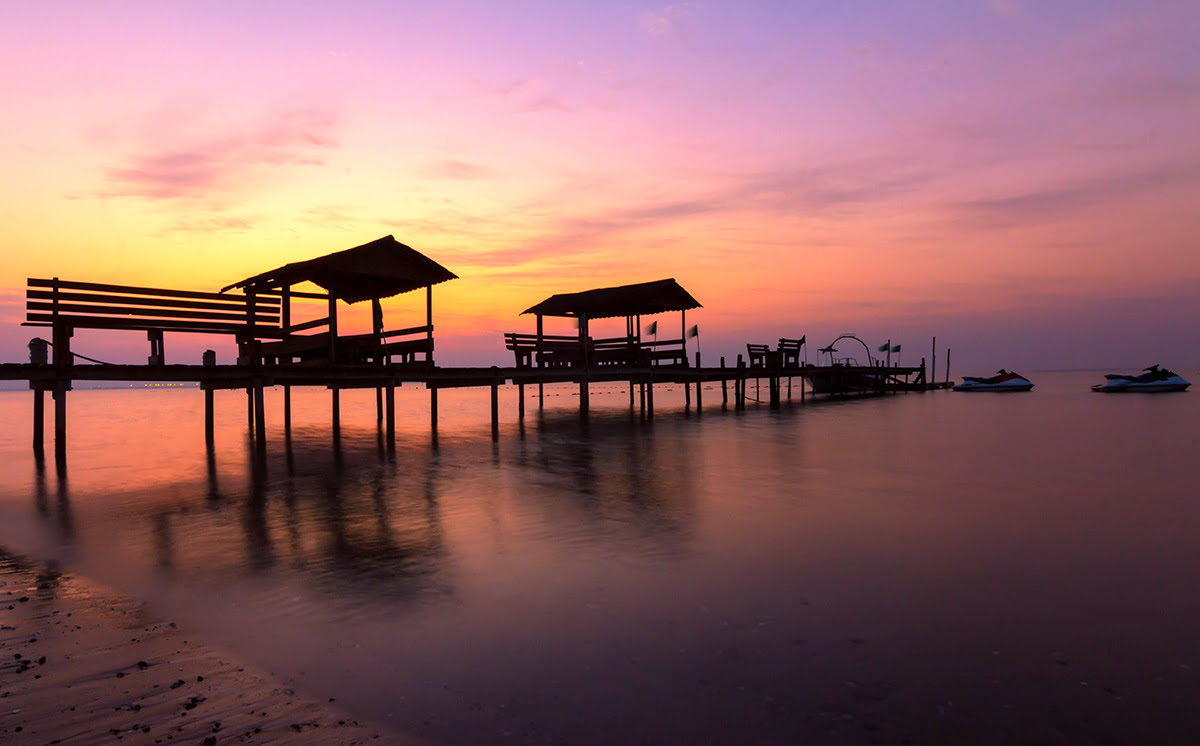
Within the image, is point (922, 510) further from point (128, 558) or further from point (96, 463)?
point (96, 463)

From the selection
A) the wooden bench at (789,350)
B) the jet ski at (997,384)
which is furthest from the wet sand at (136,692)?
the jet ski at (997,384)

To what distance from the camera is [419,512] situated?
9.67 meters

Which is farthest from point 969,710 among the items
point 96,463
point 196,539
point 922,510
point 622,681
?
point 96,463

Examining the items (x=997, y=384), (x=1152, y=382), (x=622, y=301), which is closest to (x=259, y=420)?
(x=622, y=301)

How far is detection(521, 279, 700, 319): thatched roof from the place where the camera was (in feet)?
94.9

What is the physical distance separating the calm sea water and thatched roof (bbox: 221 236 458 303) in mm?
5207

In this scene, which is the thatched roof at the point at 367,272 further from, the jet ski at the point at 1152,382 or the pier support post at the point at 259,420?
the jet ski at the point at 1152,382

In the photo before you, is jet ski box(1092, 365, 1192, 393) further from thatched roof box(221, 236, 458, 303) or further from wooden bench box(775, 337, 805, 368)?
thatched roof box(221, 236, 458, 303)

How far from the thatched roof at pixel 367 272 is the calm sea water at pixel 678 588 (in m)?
5.21

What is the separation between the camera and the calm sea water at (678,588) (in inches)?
152

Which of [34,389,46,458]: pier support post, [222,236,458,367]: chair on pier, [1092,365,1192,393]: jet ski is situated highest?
[222,236,458,367]: chair on pier

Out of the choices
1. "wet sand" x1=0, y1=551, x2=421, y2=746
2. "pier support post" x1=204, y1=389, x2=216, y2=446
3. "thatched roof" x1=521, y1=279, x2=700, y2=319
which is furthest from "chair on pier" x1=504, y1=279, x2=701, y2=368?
"wet sand" x1=0, y1=551, x2=421, y2=746

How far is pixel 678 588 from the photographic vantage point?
6.05 m

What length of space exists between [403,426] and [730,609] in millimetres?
23629
